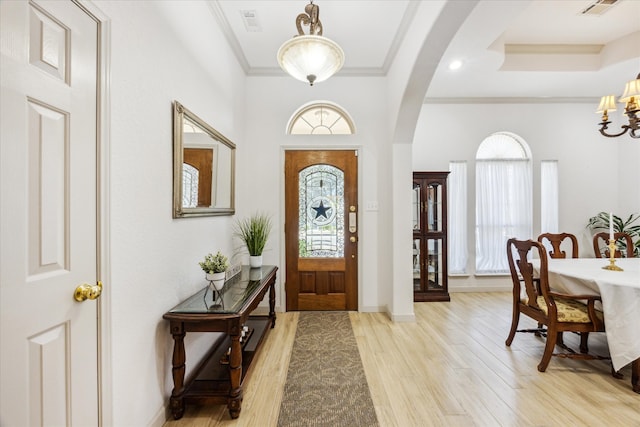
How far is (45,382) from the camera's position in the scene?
1021mm

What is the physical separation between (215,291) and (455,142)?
4.33 metres

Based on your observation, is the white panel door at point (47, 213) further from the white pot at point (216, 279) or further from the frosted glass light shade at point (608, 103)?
the frosted glass light shade at point (608, 103)

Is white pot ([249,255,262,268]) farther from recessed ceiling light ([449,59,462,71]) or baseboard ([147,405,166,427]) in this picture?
recessed ceiling light ([449,59,462,71])

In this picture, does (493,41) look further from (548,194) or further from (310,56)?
(548,194)

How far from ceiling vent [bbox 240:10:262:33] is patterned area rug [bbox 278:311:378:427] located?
323 centimetres

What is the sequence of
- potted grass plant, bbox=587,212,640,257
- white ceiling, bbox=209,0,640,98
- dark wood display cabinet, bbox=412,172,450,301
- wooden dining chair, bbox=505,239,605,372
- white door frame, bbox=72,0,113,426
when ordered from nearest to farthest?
white door frame, bbox=72,0,113,426
wooden dining chair, bbox=505,239,605,372
white ceiling, bbox=209,0,640,98
dark wood display cabinet, bbox=412,172,450,301
potted grass plant, bbox=587,212,640,257

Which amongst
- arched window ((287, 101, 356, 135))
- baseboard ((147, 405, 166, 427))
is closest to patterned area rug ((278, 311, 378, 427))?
baseboard ((147, 405, 166, 427))

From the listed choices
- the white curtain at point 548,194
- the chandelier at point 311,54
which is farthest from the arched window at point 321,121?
the white curtain at point 548,194

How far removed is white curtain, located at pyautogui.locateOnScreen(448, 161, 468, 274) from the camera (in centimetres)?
470

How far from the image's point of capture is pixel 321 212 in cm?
374

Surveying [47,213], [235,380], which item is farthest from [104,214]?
[235,380]

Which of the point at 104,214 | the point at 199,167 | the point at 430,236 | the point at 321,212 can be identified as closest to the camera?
the point at 104,214

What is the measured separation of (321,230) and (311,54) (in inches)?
86.7

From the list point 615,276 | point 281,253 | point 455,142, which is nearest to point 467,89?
point 455,142
